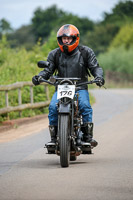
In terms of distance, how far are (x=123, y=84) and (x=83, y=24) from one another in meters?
65.2

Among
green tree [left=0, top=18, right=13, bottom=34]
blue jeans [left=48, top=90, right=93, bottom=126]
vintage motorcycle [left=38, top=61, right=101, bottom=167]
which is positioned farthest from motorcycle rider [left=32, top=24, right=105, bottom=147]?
green tree [left=0, top=18, right=13, bottom=34]

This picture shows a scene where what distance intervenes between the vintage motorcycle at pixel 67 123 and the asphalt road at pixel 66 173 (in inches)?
9.3

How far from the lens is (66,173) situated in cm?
783

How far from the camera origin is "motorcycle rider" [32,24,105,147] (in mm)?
8696

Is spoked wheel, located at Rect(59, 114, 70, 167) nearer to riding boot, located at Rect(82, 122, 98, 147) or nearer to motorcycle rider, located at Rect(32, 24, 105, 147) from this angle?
motorcycle rider, located at Rect(32, 24, 105, 147)

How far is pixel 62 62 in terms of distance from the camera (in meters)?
8.93

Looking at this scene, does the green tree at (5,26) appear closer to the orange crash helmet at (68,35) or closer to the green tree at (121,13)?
the green tree at (121,13)

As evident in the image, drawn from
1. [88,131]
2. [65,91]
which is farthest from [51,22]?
[65,91]

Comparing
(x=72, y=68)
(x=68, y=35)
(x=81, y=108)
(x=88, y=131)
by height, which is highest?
(x=68, y=35)

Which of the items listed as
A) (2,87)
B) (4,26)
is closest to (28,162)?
(2,87)

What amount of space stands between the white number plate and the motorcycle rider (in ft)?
0.99

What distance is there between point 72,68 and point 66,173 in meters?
1.78

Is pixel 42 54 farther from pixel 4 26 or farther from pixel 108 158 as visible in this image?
pixel 4 26

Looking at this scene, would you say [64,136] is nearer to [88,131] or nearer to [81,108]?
[81,108]
